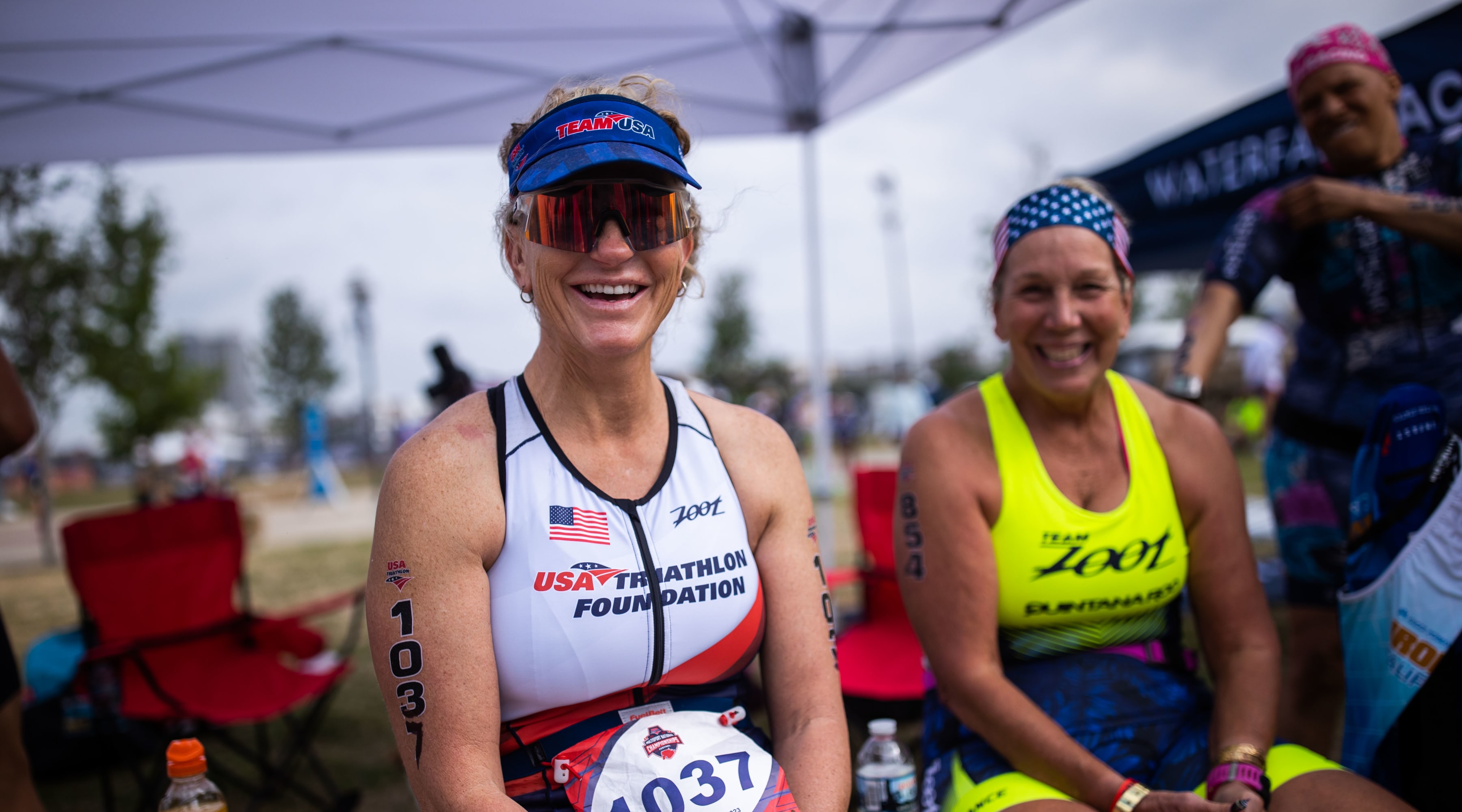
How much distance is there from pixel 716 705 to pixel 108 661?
110 inches

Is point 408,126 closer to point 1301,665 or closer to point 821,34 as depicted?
point 821,34

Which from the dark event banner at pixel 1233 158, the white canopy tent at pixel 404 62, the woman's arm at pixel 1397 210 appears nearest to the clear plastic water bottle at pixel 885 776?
the woman's arm at pixel 1397 210

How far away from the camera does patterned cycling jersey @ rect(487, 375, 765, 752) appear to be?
1.38 metres

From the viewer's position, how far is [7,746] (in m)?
1.93

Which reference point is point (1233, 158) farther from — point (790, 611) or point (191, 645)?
point (191, 645)

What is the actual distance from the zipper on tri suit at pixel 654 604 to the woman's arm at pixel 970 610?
0.66 metres

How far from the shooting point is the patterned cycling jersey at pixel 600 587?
1.38 m

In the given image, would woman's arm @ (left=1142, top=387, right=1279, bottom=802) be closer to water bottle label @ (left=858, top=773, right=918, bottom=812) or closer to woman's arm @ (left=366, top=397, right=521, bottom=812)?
water bottle label @ (left=858, top=773, right=918, bottom=812)

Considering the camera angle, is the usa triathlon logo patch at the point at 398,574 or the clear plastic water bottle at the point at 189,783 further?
the clear plastic water bottle at the point at 189,783

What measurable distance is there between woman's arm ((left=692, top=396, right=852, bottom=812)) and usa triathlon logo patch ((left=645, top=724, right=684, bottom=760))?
24 centimetres

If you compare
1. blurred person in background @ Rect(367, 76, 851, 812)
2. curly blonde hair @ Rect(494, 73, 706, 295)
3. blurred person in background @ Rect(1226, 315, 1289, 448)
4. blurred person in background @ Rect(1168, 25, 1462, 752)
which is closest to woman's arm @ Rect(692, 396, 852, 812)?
blurred person in background @ Rect(367, 76, 851, 812)

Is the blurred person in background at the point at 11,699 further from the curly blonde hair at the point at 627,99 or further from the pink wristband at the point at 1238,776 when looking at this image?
the pink wristband at the point at 1238,776

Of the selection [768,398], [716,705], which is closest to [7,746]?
[716,705]

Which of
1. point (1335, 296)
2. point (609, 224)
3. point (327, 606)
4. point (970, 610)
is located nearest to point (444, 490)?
point (609, 224)
